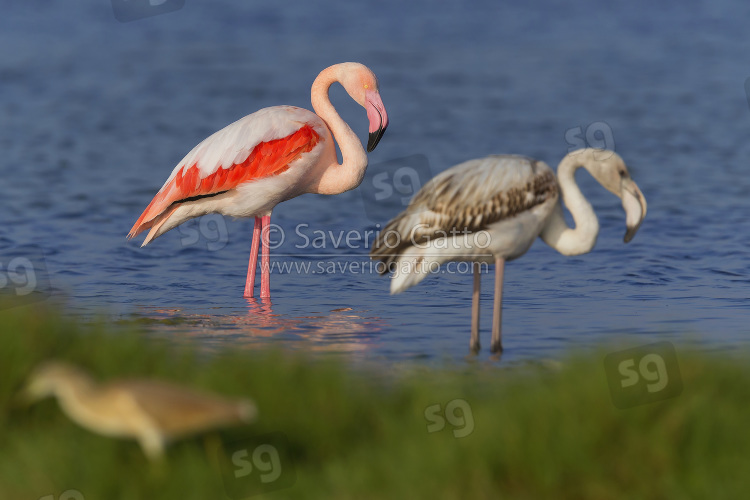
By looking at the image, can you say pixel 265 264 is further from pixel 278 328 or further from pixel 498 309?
pixel 498 309

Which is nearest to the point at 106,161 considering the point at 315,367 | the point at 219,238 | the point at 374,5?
the point at 219,238

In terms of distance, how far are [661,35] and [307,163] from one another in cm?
2315

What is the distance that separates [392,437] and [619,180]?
10.5 feet

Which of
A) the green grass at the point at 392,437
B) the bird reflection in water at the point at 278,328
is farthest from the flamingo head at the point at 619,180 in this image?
the bird reflection in water at the point at 278,328

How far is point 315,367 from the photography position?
19.0 feet

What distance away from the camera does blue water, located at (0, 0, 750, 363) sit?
9.28 m

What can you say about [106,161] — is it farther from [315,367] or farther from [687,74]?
[687,74]

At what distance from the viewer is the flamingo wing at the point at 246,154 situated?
30.9 ft

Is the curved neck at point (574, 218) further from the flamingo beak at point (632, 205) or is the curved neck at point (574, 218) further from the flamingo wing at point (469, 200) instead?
the flamingo beak at point (632, 205)

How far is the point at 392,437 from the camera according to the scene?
5.18 m

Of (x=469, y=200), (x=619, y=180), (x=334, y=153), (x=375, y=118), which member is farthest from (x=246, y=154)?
(x=619, y=180)

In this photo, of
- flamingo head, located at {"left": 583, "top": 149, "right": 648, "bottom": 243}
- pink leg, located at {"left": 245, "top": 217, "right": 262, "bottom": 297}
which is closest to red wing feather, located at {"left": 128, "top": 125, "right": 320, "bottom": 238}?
pink leg, located at {"left": 245, "top": 217, "right": 262, "bottom": 297}

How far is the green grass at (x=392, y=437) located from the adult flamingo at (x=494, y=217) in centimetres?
166

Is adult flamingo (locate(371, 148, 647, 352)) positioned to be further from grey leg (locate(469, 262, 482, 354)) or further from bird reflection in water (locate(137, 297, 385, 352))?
bird reflection in water (locate(137, 297, 385, 352))
